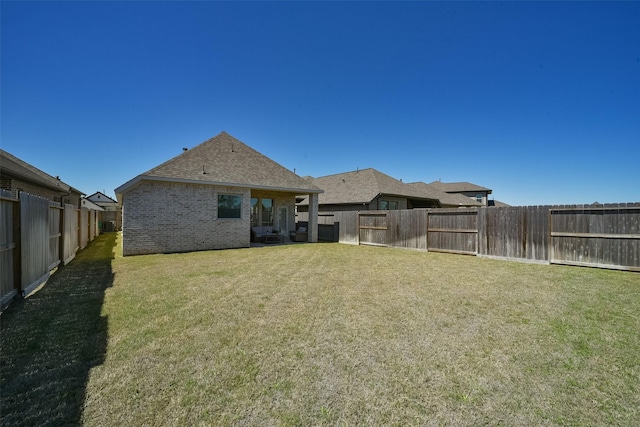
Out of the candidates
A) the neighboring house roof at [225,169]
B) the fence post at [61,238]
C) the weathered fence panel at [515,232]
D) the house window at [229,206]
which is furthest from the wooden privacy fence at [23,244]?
the weathered fence panel at [515,232]

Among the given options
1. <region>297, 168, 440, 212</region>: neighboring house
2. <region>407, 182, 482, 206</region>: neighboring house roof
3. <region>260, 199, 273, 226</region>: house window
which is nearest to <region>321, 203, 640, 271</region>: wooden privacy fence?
<region>297, 168, 440, 212</region>: neighboring house

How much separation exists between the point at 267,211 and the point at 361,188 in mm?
9001

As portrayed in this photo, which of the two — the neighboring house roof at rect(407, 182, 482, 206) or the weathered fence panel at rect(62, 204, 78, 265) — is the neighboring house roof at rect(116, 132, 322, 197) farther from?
the neighboring house roof at rect(407, 182, 482, 206)

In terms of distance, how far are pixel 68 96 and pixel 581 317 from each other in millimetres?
19128

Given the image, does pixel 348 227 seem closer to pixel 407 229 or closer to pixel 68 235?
pixel 407 229

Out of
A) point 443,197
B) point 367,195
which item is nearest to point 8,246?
point 367,195

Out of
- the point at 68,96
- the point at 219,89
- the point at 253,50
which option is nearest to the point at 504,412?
the point at 253,50

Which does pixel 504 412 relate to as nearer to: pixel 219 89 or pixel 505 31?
pixel 505 31

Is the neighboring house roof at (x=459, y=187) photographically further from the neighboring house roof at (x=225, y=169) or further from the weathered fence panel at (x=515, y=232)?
the neighboring house roof at (x=225, y=169)

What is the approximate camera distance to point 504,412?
224 cm

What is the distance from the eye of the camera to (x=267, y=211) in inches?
658

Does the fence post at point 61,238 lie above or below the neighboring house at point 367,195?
below

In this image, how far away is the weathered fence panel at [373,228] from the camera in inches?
583

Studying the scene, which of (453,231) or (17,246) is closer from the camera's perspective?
(17,246)
